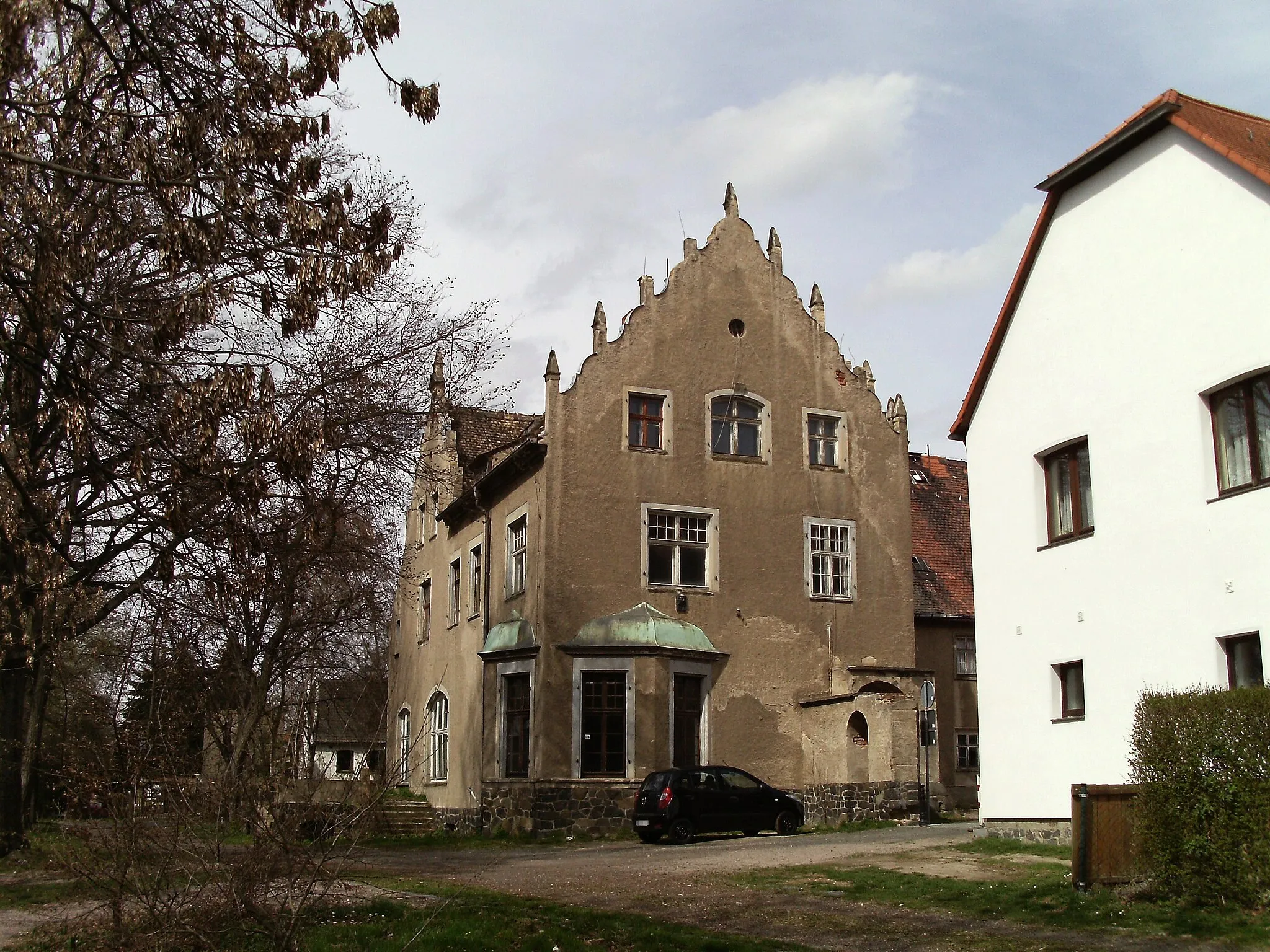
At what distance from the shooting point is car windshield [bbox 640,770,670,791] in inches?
926

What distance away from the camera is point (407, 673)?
127 ft

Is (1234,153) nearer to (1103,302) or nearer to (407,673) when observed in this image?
(1103,302)

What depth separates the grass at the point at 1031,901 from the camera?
11023mm

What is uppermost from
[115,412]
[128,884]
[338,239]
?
[338,239]

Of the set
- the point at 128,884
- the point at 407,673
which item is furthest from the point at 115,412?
the point at 407,673

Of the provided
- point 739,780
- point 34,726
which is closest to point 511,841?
point 739,780

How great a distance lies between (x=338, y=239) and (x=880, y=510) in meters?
23.4

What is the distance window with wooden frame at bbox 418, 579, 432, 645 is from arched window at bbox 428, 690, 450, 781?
2.74m

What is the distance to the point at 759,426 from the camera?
97.5ft

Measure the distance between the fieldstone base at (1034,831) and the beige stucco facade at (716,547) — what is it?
22.4 ft

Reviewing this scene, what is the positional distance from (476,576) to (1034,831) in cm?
1702

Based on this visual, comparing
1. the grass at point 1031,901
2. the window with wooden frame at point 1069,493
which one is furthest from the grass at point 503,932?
the window with wooden frame at point 1069,493

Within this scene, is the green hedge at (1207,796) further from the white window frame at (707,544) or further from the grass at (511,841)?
the white window frame at (707,544)

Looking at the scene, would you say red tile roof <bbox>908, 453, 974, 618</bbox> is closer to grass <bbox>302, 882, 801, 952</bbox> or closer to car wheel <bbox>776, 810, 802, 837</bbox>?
car wheel <bbox>776, 810, 802, 837</bbox>
